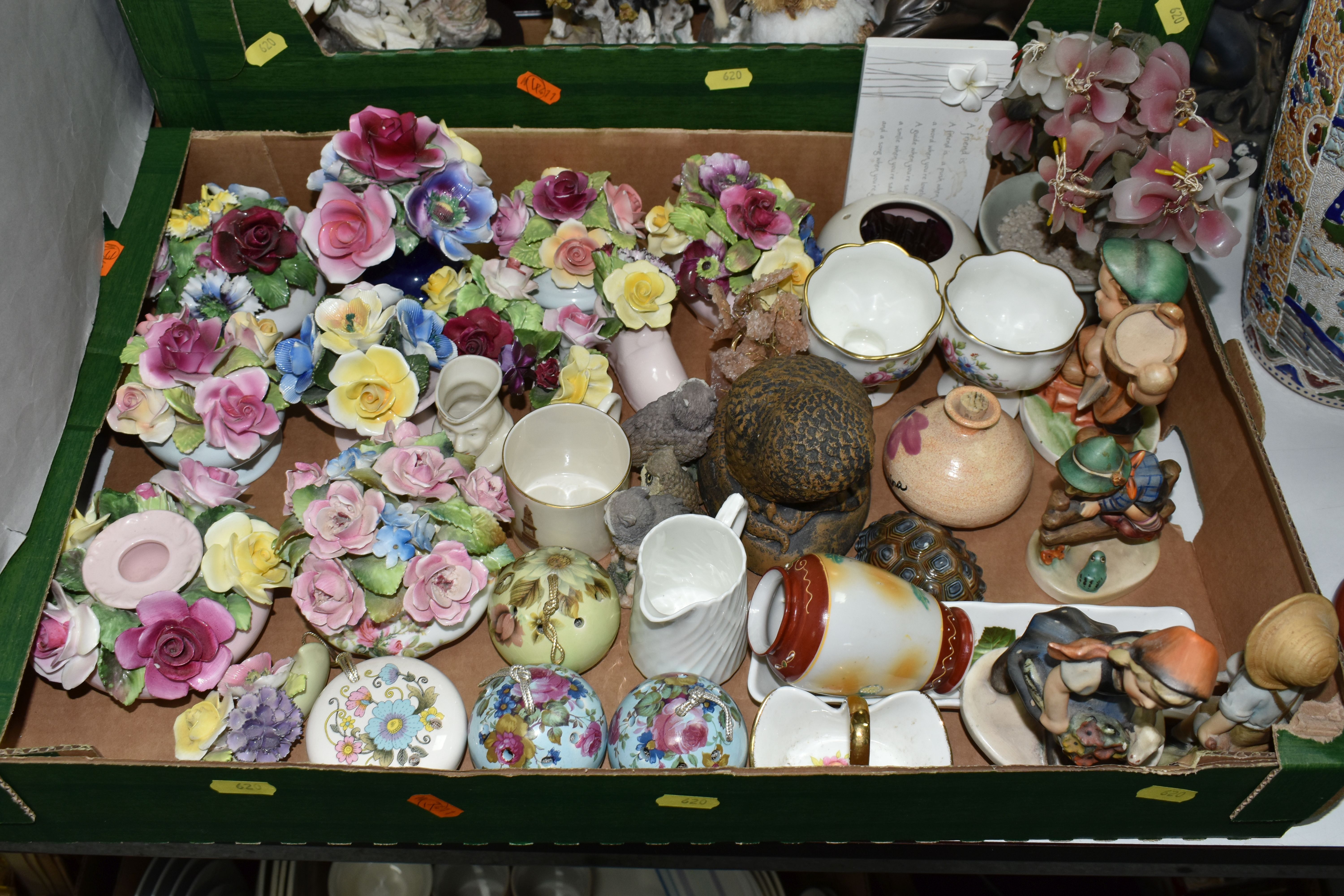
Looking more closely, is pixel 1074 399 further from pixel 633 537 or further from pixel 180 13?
pixel 180 13

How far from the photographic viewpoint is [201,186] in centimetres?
149

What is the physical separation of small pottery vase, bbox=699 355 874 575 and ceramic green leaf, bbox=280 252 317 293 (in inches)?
22.5

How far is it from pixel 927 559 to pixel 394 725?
65 centimetres

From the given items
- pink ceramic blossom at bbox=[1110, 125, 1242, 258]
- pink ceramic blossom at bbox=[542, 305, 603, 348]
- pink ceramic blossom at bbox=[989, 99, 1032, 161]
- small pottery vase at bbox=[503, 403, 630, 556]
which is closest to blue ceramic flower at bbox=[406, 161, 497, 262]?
pink ceramic blossom at bbox=[542, 305, 603, 348]

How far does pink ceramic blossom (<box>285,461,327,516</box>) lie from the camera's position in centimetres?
115

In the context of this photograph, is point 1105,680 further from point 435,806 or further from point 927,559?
point 435,806

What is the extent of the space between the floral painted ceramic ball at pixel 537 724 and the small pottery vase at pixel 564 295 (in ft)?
1.59

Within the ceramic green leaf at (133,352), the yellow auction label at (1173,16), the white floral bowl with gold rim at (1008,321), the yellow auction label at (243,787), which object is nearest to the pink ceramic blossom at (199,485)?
the ceramic green leaf at (133,352)

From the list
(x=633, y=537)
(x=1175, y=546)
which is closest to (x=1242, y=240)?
(x=1175, y=546)

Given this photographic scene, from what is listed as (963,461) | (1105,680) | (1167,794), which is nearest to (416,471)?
(963,461)

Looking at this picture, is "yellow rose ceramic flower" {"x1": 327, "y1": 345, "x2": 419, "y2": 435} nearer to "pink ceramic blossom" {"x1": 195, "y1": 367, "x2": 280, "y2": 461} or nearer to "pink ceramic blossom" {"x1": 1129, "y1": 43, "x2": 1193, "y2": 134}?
"pink ceramic blossom" {"x1": 195, "y1": 367, "x2": 280, "y2": 461}

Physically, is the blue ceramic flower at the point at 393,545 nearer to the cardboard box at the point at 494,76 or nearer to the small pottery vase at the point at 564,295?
the small pottery vase at the point at 564,295

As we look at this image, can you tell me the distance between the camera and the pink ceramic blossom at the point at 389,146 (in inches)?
49.1

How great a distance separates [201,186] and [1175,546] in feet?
4.78
